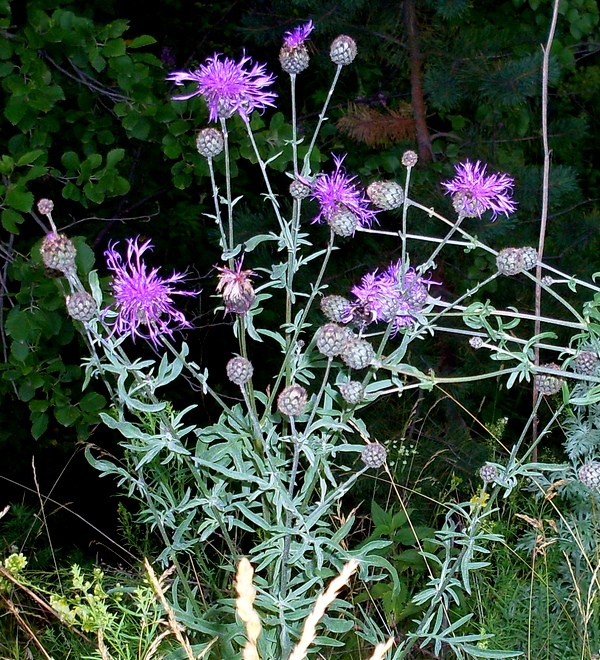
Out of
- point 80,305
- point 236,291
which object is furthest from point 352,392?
point 80,305

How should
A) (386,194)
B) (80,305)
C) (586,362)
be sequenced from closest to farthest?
(80,305) < (386,194) < (586,362)

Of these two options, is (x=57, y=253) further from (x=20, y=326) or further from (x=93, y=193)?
(x=93, y=193)

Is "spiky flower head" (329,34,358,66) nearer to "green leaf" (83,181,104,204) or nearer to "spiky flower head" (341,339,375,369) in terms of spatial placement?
"spiky flower head" (341,339,375,369)

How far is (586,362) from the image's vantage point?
196cm

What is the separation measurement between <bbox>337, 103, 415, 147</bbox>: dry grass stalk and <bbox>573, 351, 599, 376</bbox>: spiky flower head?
4.79 feet

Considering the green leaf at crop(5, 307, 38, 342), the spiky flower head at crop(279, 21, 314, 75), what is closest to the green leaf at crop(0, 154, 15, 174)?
the green leaf at crop(5, 307, 38, 342)

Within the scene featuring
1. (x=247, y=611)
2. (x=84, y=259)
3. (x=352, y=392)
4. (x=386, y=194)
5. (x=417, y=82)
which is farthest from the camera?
(x=417, y=82)

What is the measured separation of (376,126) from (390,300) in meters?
1.60

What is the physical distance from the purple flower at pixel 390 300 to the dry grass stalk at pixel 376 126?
4.76 feet

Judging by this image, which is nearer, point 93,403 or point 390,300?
point 390,300

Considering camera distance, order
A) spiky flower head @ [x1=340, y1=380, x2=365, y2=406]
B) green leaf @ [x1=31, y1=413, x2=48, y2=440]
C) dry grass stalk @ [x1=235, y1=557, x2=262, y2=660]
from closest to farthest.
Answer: dry grass stalk @ [x1=235, y1=557, x2=262, y2=660] → spiky flower head @ [x1=340, y1=380, x2=365, y2=406] → green leaf @ [x1=31, y1=413, x2=48, y2=440]

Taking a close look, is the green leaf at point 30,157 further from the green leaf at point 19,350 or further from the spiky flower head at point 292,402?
the spiky flower head at point 292,402

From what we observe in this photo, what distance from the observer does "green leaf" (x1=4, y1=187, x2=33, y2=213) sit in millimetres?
2375

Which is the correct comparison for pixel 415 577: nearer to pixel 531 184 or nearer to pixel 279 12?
pixel 531 184
